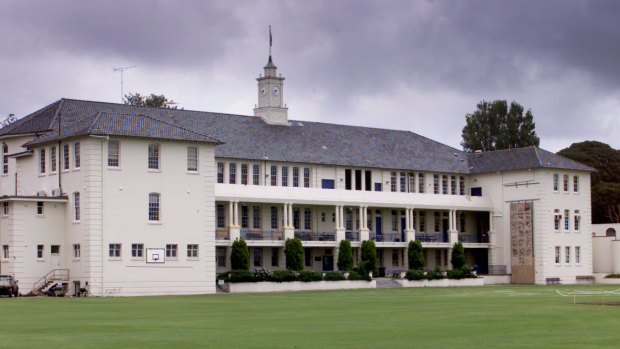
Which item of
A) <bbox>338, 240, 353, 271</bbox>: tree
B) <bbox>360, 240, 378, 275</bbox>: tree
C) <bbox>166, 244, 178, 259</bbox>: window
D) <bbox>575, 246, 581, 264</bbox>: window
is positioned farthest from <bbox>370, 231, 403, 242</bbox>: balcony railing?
<bbox>166, 244, 178, 259</bbox>: window

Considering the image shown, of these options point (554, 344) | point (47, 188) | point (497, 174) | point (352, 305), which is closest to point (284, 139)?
point (497, 174)

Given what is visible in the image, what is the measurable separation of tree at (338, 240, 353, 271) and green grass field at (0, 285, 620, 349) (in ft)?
114

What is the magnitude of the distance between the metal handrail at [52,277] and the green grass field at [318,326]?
16.8m

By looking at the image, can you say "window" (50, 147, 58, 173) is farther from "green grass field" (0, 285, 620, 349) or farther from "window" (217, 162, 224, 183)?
"green grass field" (0, 285, 620, 349)

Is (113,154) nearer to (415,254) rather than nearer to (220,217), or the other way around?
(220,217)

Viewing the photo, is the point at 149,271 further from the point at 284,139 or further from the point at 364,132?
the point at 364,132

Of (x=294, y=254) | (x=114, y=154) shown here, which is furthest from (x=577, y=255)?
(x=114, y=154)

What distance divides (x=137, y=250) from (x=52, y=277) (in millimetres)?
4713

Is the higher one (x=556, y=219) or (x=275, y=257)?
(x=556, y=219)

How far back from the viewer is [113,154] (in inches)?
2490

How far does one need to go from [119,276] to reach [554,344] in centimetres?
3979

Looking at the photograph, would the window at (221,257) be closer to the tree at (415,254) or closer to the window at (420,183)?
the tree at (415,254)

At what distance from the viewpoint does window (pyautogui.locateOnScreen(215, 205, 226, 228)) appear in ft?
261

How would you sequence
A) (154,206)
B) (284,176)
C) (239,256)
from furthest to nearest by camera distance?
(284,176) < (239,256) < (154,206)
